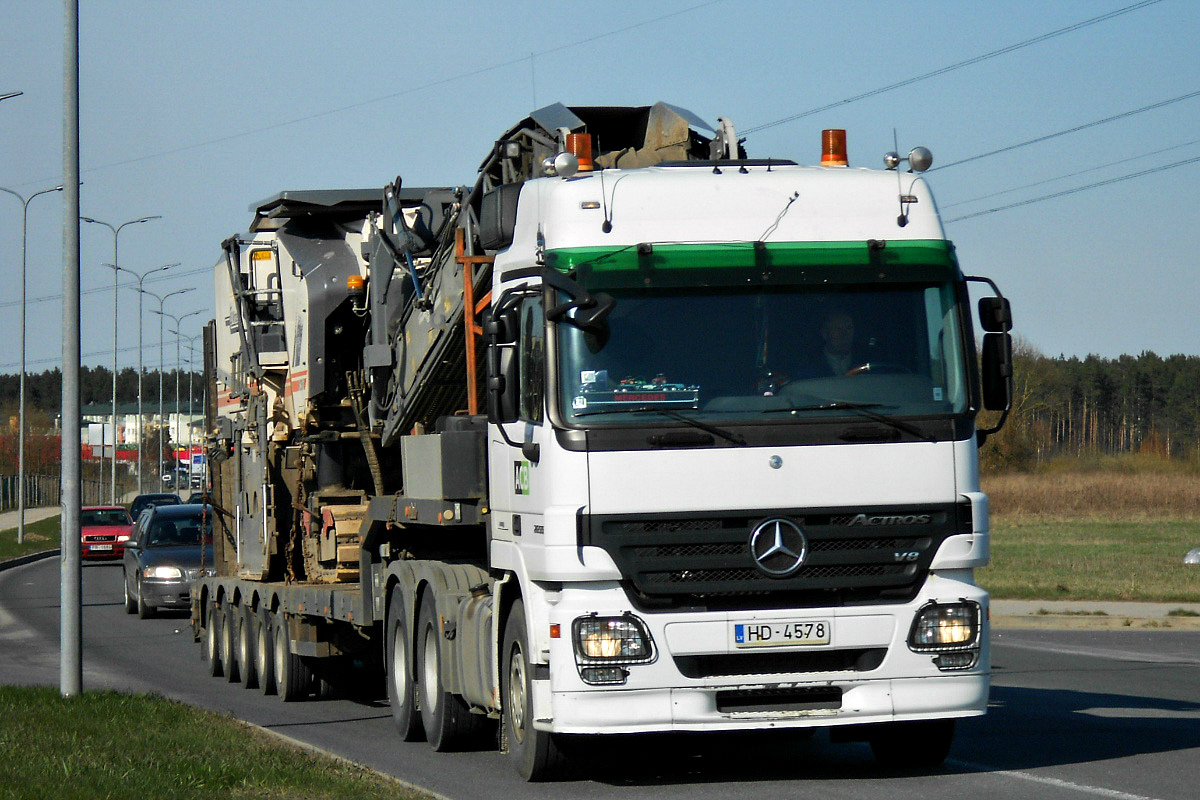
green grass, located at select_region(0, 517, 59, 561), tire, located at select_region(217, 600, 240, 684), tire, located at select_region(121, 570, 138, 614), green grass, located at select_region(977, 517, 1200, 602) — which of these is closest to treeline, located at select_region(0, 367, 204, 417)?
green grass, located at select_region(0, 517, 59, 561)

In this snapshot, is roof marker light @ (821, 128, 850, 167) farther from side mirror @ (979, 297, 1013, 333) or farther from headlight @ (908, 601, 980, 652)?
headlight @ (908, 601, 980, 652)

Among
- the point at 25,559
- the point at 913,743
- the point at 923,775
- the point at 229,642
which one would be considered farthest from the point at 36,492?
the point at 923,775

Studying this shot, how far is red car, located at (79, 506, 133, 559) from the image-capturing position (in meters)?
46.9

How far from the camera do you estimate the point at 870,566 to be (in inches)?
350

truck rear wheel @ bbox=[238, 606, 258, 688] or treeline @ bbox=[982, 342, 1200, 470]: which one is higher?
Answer: treeline @ bbox=[982, 342, 1200, 470]

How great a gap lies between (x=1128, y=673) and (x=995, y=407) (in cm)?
754

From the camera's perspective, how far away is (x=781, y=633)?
28.7 feet

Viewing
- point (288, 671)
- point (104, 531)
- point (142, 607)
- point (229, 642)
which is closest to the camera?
point (288, 671)

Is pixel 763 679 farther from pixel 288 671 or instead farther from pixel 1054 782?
pixel 288 671

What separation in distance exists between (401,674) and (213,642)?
24.1 ft

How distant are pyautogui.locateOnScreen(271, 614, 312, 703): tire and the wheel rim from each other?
20.5 feet

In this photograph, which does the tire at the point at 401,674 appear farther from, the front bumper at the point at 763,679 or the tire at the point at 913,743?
the tire at the point at 913,743

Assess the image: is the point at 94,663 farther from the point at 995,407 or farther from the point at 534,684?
the point at 995,407

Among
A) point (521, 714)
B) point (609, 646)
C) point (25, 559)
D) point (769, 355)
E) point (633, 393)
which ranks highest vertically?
point (769, 355)
